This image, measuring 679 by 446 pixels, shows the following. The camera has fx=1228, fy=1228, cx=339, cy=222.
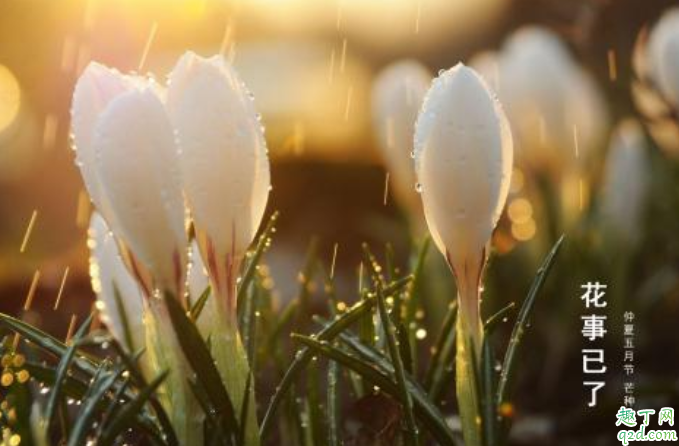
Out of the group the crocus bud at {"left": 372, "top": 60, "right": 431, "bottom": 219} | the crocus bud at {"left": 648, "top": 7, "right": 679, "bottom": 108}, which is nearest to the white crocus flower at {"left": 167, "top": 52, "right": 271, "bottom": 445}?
the crocus bud at {"left": 372, "top": 60, "right": 431, "bottom": 219}

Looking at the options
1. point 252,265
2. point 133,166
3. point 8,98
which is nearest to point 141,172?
point 133,166

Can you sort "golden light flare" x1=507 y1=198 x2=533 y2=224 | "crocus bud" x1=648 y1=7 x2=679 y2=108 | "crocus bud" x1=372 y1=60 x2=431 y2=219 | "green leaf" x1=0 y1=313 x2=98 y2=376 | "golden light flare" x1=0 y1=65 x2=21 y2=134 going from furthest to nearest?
1. "golden light flare" x1=0 y1=65 x2=21 y2=134
2. "golden light flare" x1=507 y1=198 x2=533 y2=224
3. "crocus bud" x1=372 y1=60 x2=431 y2=219
4. "crocus bud" x1=648 y1=7 x2=679 y2=108
5. "green leaf" x1=0 y1=313 x2=98 y2=376

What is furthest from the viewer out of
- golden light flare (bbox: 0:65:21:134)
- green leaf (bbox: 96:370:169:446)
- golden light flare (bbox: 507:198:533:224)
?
golden light flare (bbox: 0:65:21:134)

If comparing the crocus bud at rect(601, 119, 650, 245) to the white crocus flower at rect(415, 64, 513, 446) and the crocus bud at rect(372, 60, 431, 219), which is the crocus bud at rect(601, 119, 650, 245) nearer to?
the crocus bud at rect(372, 60, 431, 219)

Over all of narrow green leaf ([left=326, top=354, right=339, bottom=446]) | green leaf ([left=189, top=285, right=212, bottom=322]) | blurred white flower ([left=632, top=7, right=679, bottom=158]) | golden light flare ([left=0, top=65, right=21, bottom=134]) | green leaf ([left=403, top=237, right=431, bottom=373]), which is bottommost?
narrow green leaf ([left=326, top=354, right=339, bottom=446])

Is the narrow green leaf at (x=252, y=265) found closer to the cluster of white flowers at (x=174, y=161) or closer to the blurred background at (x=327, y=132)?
the cluster of white flowers at (x=174, y=161)

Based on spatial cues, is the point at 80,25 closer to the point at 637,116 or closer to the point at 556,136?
the point at 637,116

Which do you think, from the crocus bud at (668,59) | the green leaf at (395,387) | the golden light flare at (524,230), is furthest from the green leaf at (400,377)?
the golden light flare at (524,230)
